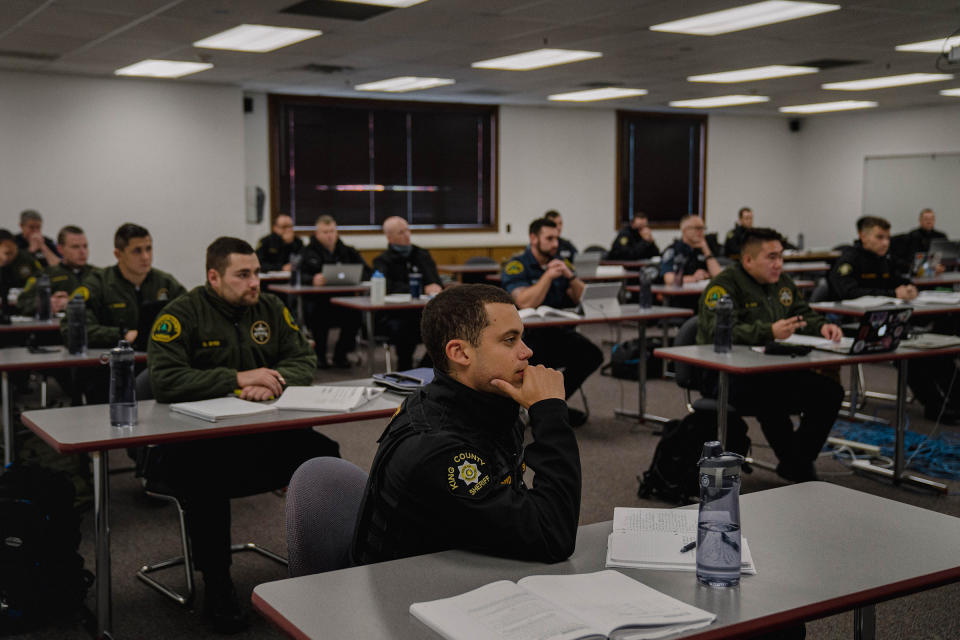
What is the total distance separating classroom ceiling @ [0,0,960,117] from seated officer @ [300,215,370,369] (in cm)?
167

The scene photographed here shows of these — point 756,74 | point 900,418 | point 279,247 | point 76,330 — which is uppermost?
point 756,74

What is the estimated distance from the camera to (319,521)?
1.83 metres

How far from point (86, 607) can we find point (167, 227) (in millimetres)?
7792

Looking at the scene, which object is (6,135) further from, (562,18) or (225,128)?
(562,18)

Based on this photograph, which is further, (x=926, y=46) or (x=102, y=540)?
(x=926, y=46)

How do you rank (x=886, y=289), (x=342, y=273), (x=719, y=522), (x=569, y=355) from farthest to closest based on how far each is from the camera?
(x=342, y=273), (x=886, y=289), (x=569, y=355), (x=719, y=522)

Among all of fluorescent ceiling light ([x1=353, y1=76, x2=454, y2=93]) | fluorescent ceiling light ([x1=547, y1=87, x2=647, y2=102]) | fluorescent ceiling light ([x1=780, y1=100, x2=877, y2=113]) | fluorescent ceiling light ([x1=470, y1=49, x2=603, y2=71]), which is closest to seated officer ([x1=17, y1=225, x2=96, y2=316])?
Answer: fluorescent ceiling light ([x1=470, y1=49, x2=603, y2=71])

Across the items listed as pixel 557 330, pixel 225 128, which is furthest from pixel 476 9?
pixel 225 128

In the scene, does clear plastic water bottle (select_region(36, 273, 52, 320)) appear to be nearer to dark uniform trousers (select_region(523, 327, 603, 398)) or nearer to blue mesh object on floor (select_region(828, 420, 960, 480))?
dark uniform trousers (select_region(523, 327, 603, 398))

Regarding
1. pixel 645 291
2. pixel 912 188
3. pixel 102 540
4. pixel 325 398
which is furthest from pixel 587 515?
pixel 912 188

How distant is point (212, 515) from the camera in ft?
9.92

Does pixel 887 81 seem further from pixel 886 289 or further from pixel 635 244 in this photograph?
pixel 886 289

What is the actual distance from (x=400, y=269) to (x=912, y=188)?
938 centimetres

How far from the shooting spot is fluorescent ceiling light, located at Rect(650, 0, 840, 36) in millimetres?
6273
